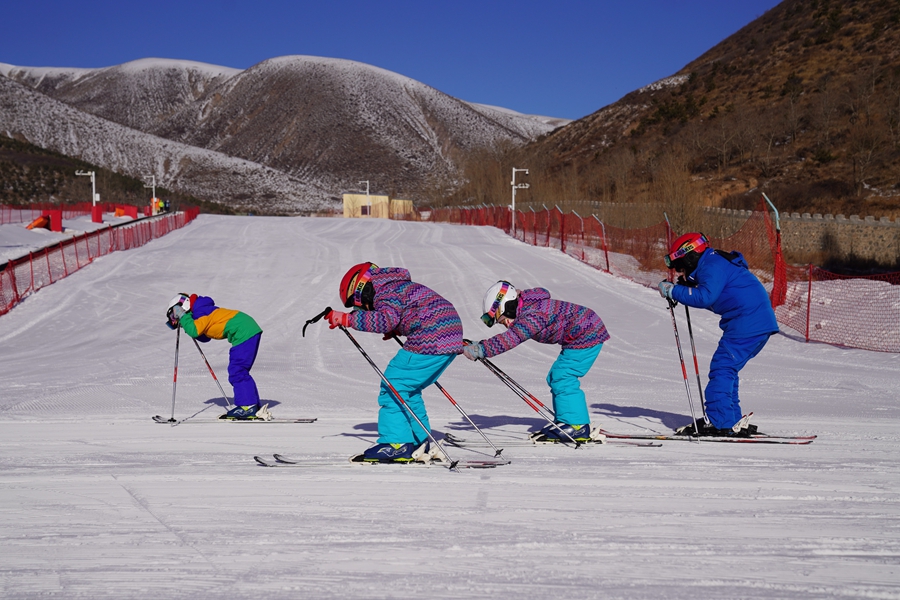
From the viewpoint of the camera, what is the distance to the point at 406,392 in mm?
6227

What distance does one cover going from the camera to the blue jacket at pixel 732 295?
7.13m

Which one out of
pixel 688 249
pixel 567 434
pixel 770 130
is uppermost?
pixel 770 130

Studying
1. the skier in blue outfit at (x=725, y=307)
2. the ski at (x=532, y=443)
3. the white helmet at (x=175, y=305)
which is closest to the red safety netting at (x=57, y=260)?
the white helmet at (x=175, y=305)

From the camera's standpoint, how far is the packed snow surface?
4.07 metres

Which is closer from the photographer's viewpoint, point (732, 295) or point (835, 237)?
point (732, 295)

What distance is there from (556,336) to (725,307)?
168 centimetres

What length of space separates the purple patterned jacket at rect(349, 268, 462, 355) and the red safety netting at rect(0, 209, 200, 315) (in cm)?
1543

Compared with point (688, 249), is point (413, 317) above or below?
below

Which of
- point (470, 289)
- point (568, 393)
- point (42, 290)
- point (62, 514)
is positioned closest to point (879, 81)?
point (470, 289)

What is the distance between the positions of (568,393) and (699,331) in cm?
1048

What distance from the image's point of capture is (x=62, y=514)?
508 cm

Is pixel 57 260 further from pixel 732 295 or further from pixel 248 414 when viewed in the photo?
pixel 732 295

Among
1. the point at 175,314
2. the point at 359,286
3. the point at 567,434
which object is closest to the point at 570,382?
the point at 567,434

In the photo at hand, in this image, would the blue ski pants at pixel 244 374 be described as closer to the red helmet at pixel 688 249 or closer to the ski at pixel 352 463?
the ski at pixel 352 463
